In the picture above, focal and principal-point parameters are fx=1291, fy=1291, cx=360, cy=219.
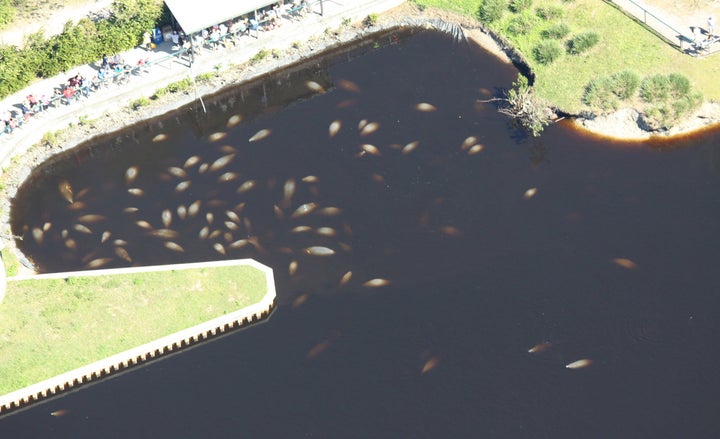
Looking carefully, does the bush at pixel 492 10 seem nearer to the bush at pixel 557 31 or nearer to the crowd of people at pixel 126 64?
the bush at pixel 557 31

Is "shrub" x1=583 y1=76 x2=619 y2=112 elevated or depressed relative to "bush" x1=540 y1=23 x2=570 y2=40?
depressed

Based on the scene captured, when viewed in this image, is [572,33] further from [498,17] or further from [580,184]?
[580,184]

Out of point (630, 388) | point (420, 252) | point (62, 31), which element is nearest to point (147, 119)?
point (62, 31)

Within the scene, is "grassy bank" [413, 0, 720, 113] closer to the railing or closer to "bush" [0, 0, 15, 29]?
the railing

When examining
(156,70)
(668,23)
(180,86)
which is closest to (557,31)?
(668,23)

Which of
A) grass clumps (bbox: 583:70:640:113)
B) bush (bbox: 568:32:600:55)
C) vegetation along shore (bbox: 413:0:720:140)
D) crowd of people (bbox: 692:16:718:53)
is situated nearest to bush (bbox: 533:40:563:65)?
vegetation along shore (bbox: 413:0:720:140)

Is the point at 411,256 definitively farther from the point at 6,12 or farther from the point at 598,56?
the point at 6,12

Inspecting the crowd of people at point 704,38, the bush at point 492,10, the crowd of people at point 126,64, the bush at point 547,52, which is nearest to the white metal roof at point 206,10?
the crowd of people at point 126,64
